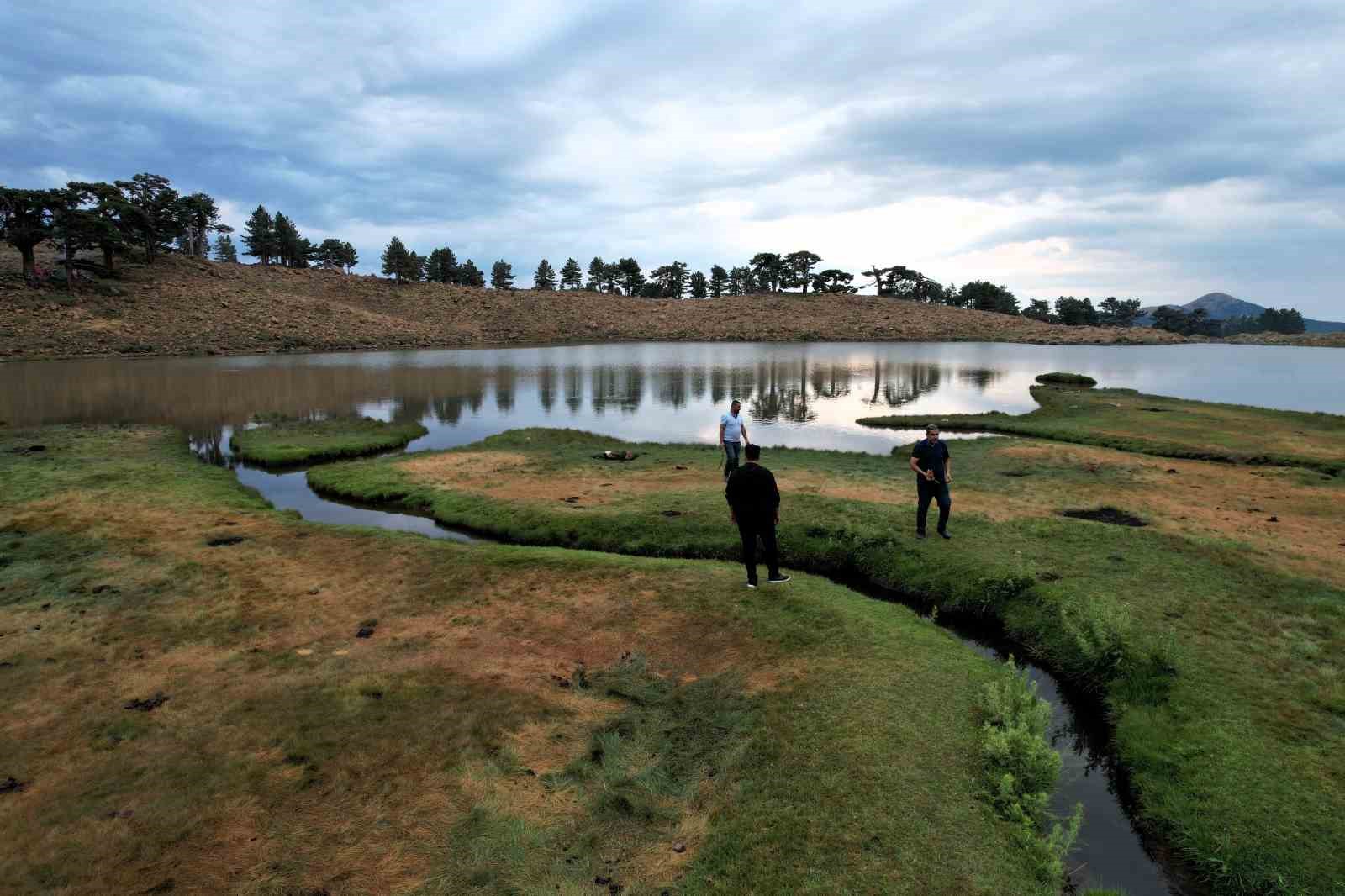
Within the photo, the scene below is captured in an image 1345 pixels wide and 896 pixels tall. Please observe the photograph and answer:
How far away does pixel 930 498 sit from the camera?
60.7 feet

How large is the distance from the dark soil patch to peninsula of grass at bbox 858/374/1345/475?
1340 centimetres

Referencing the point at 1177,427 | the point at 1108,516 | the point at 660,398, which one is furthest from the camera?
the point at 660,398

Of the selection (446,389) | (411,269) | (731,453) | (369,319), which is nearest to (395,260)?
(411,269)

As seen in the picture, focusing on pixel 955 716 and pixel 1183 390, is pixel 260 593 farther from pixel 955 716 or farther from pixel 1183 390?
pixel 1183 390

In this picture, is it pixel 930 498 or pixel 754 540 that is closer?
pixel 754 540

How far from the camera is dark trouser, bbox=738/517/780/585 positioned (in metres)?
13.7

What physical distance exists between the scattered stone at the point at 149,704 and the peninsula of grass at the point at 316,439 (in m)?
24.6

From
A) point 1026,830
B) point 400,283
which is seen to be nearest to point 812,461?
point 1026,830

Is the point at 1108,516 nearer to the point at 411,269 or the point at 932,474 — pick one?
the point at 932,474

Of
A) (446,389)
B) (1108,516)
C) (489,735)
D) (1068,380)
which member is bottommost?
(489,735)

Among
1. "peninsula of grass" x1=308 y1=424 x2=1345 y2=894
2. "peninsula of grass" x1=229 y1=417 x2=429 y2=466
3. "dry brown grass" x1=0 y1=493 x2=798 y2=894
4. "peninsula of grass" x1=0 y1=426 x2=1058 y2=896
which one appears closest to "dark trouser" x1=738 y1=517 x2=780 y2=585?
"peninsula of grass" x1=0 y1=426 x2=1058 y2=896

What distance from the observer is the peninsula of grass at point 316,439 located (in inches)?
1313

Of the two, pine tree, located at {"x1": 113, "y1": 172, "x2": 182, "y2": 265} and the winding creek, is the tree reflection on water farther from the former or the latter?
pine tree, located at {"x1": 113, "y1": 172, "x2": 182, "y2": 265}

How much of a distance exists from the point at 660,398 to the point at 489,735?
1982 inches
